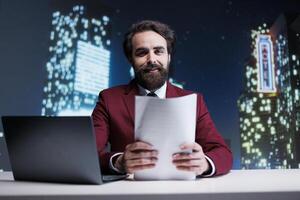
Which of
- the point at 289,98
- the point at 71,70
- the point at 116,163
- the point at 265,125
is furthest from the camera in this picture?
the point at 289,98

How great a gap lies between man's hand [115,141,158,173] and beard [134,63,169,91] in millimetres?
596

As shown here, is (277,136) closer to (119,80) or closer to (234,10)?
(234,10)

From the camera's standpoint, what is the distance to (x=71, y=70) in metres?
4.21

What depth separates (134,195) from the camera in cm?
61

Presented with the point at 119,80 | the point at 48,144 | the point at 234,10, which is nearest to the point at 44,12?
the point at 119,80

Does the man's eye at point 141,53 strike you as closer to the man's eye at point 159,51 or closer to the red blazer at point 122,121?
the man's eye at point 159,51

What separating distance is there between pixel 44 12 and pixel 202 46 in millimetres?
2075

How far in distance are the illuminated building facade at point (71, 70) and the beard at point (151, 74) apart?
8.73 ft

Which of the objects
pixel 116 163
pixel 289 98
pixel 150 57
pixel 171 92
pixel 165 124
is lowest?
pixel 116 163

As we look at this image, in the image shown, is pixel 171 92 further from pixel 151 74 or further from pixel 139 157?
pixel 139 157

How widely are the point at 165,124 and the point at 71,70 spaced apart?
3542 mm

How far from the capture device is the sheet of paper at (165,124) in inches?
32.3

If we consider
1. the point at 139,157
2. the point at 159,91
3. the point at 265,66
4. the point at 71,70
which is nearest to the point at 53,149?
the point at 139,157

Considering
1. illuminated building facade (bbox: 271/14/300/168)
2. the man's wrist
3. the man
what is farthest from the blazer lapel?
illuminated building facade (bbox: 271/14/300/168)
